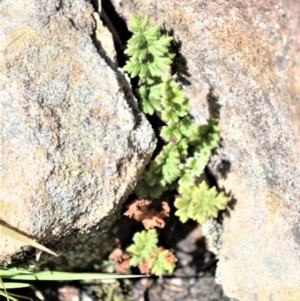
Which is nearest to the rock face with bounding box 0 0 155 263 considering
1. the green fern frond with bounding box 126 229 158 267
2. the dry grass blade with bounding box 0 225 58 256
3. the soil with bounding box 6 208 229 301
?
the dry grass blade with bounding box 0 225 58 256

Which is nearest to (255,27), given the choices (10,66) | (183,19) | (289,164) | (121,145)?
(183,19)

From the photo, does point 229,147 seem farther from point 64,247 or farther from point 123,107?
point 64,247

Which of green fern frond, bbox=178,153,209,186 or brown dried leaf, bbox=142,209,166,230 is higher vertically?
green fern frond, bbox=178,153,209,186

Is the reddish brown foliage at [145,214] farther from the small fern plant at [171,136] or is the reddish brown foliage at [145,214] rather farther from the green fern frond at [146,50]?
the green fern frond at [146,50]

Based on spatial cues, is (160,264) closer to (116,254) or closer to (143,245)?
(143,245)

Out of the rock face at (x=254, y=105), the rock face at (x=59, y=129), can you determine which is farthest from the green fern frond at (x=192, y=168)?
the rock face at (x=59, y=129)

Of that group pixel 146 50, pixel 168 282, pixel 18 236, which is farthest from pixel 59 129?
pixel 168 282

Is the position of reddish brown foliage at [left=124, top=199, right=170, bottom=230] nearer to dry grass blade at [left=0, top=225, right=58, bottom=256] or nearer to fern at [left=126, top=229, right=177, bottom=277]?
fern at [left=126, top=229, right=177, bottom=277]
